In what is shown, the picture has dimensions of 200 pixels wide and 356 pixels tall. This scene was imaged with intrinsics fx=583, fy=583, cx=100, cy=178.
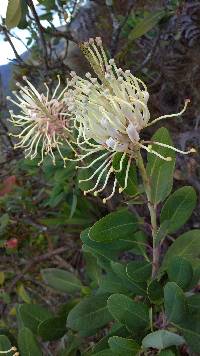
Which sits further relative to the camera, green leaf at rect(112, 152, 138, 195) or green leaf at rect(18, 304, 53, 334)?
green leaf at rect(18, 304, 53, 334)

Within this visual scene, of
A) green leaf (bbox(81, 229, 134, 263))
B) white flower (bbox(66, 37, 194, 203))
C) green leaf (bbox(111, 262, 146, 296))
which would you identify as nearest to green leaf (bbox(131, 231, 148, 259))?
green leaf (bbox(81, 229, 134, 263))

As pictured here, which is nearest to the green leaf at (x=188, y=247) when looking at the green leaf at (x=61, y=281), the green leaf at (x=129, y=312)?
the green leaf at (x=129, y=312)

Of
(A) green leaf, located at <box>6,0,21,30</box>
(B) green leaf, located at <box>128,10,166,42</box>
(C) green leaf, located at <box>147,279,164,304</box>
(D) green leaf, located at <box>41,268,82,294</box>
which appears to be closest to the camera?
(C) green leaf, located at <box>147,279,164,304</box>

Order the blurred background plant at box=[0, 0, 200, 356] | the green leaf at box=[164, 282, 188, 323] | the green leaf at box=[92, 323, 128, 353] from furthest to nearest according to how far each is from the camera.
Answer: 1. the blurred background plant at box=[0, 0, 200, 356]
2. the green leaf at box=[92, 323, 128, 353]
3. the green leaf at box=[164, 282, 188, 323]

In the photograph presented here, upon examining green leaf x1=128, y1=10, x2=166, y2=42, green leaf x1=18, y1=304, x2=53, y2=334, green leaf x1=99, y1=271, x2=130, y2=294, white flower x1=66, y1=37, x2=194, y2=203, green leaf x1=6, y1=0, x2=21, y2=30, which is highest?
green leaf x1=6, y1=0, x2=21, y2=30

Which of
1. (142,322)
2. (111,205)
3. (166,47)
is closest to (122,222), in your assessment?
(142,322)

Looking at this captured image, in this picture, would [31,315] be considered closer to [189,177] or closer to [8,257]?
[189,177]

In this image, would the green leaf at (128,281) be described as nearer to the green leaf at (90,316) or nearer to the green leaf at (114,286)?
the green leaf at (114,286)

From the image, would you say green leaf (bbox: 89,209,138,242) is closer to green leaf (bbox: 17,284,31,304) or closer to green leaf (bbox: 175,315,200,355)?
green leaf (bbox: 175,315,200,355)
